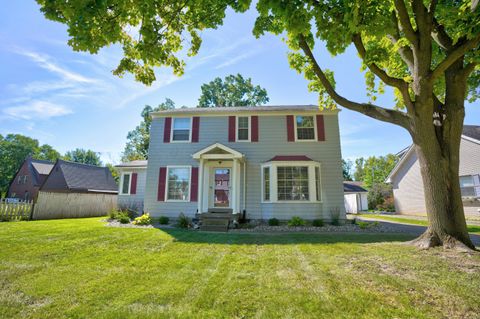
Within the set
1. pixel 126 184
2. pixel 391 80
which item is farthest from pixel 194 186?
pixel 391 80

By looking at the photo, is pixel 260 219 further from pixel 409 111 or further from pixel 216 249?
pixel 409 111

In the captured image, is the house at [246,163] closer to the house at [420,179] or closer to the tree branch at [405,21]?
the tree branch at [405,21]

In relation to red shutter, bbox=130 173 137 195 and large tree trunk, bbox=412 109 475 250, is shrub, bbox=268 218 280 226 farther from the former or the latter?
red shutter, bbox=130 173 137 195

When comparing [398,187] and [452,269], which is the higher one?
[398,187]

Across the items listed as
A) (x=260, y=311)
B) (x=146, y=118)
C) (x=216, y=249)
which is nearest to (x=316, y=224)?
(x=216, y=249)

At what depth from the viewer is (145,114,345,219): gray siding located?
10.1m

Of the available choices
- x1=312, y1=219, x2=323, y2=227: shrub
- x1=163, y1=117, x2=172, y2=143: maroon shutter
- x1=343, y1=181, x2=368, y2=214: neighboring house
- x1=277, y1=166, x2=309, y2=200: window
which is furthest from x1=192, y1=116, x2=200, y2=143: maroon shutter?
x1=343, y1=181, x2=368, y2=214: neighboring house

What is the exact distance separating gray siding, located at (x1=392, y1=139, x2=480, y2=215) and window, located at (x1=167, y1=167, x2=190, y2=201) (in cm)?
1717

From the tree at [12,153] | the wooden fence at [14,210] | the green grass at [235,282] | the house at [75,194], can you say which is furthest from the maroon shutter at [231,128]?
the tree at [12,153]

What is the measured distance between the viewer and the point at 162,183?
36.0 ft

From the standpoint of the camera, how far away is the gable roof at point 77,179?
71.8 ft

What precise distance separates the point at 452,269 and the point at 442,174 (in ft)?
7.64

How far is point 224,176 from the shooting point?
10.8 meters

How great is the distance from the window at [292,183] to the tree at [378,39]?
15.7 feet
